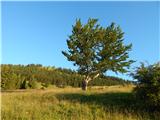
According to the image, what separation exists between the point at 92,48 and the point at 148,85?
26228mm

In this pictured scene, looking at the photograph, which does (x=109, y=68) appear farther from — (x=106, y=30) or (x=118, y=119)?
(x=118, y=119)

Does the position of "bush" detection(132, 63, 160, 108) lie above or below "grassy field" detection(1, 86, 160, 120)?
above

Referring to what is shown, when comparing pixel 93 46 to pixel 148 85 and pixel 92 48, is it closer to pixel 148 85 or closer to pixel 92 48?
pixel 92 48

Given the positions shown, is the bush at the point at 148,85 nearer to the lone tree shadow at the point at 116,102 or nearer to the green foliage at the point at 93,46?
the lone tree shadow at the point at 116,102

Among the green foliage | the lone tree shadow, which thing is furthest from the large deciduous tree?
the lone tree shadow

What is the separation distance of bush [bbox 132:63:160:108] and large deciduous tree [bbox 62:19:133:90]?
24.4 metres

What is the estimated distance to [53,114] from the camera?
54.4 feet

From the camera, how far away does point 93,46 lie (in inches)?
1725

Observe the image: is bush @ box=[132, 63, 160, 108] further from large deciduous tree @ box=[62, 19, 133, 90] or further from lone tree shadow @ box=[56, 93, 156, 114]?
large deciduous tree @ box=[62, 19, 133, 90]

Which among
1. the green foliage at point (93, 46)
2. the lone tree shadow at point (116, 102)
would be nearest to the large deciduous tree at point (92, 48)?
the green foliage at point (93, 46)

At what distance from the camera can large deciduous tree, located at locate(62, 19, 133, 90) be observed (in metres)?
43.3

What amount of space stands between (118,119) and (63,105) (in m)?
4.66

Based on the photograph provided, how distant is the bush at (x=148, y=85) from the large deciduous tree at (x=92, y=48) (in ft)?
79.9

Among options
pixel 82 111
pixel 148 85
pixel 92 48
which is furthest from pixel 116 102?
pixel 92 48
